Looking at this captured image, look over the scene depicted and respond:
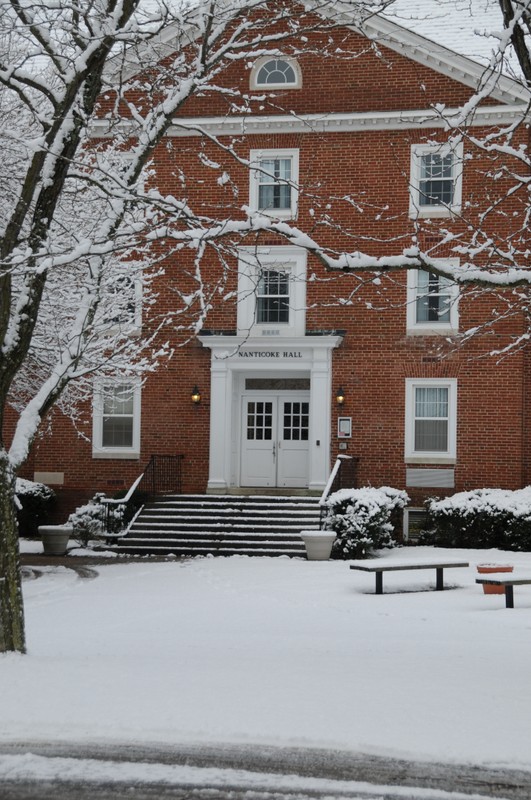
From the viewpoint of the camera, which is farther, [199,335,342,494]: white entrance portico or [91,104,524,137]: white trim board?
[199,335,342,494]: white entrance portico

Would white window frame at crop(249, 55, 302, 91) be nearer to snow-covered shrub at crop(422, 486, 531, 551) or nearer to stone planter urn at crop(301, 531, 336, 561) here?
snow-covered shrub at crop(422, 486, 531, 551)

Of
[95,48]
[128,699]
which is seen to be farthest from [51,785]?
[95,48]

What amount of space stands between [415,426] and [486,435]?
1.46 meters

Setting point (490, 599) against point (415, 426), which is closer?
point (490, 599)

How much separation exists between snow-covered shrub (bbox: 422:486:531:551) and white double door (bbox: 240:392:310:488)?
10.9 feet

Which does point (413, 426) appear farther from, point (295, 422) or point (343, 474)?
point (295, 422)

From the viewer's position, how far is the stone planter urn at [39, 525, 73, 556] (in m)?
20.0

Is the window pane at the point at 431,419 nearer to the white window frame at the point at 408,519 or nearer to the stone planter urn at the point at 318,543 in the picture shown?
the white window frame at the point at 408,519

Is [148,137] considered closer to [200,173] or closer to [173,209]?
[173,209]

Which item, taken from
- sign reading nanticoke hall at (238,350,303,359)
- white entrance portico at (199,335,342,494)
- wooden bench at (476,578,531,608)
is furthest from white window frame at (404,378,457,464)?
wooden bench at (476,578,531,608)

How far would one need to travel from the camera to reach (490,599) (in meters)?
13.6

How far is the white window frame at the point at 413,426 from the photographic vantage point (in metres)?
21.6

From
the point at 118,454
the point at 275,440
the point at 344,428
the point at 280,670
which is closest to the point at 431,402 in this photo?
the point at 344,428

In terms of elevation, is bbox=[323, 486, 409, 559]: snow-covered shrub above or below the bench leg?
above
